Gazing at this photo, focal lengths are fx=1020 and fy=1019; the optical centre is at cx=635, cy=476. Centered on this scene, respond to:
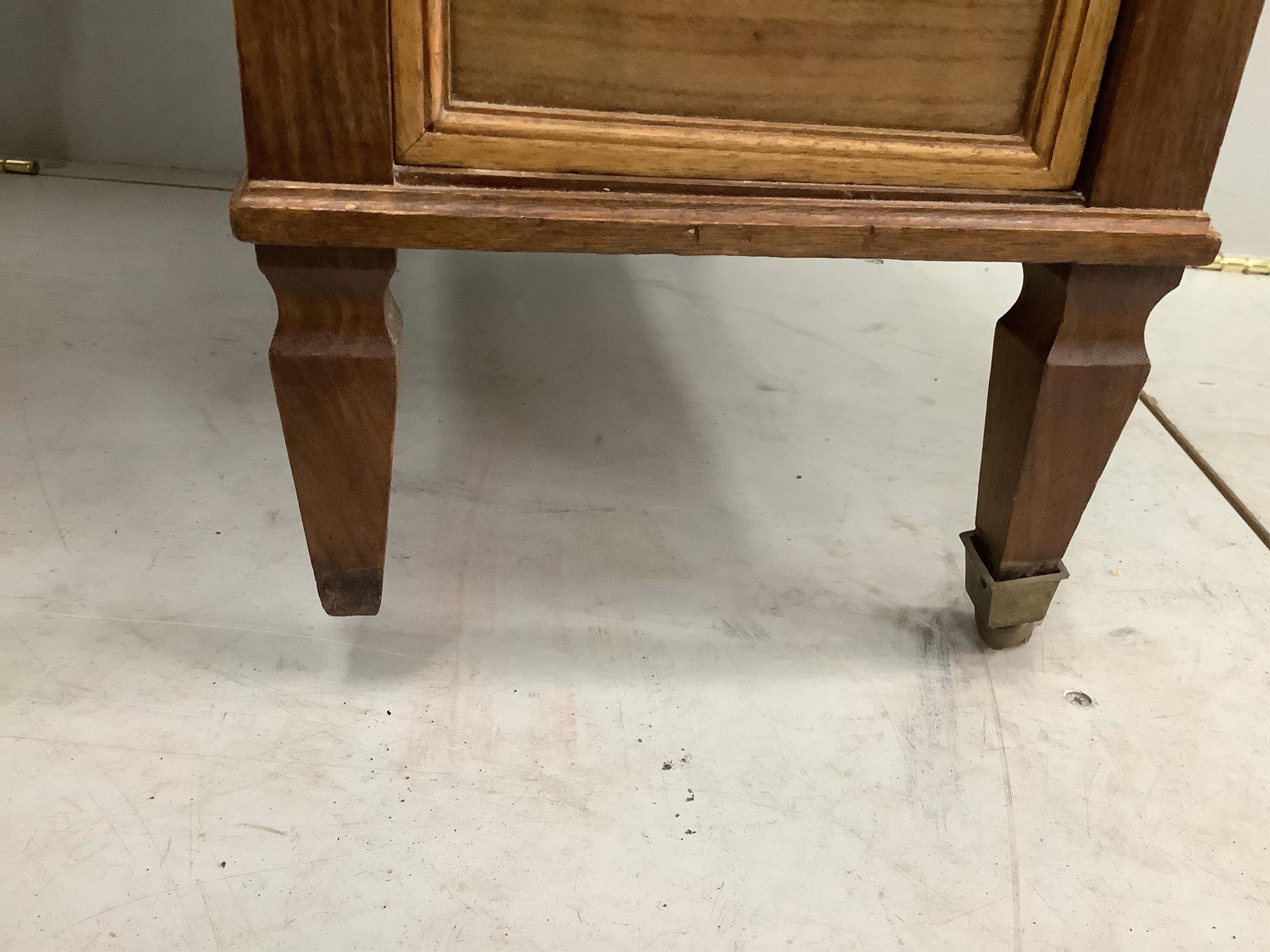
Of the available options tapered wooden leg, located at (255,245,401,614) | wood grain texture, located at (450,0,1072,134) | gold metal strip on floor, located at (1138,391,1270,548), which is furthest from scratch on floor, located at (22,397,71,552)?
gold metal strip on floor, located at (1138,391,1270,548)

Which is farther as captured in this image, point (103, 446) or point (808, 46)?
point (103, 446)

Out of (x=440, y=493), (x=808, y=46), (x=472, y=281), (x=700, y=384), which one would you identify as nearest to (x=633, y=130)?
(x=808, y=46)

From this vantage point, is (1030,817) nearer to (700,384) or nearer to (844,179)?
(844,179)

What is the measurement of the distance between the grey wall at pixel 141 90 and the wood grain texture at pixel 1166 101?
1271mm

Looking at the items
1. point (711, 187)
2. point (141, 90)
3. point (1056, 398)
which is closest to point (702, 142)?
point (711, 187)

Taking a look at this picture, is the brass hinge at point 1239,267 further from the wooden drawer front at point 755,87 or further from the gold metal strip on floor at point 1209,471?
the wooden drawer front at point 755,87

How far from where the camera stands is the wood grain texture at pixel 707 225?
51 centimetres

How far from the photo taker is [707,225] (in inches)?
21.1

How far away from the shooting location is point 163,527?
2.61 ft

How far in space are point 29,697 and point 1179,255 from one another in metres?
0.74

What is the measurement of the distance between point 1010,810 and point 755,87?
44cm

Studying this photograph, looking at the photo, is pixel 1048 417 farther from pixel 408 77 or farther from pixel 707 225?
pixel 408 77

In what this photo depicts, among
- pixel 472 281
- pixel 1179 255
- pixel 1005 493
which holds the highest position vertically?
pixel 1179 255

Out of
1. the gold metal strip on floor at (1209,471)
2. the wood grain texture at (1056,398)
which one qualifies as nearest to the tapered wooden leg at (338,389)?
the wood grain texture at (1056,398)
